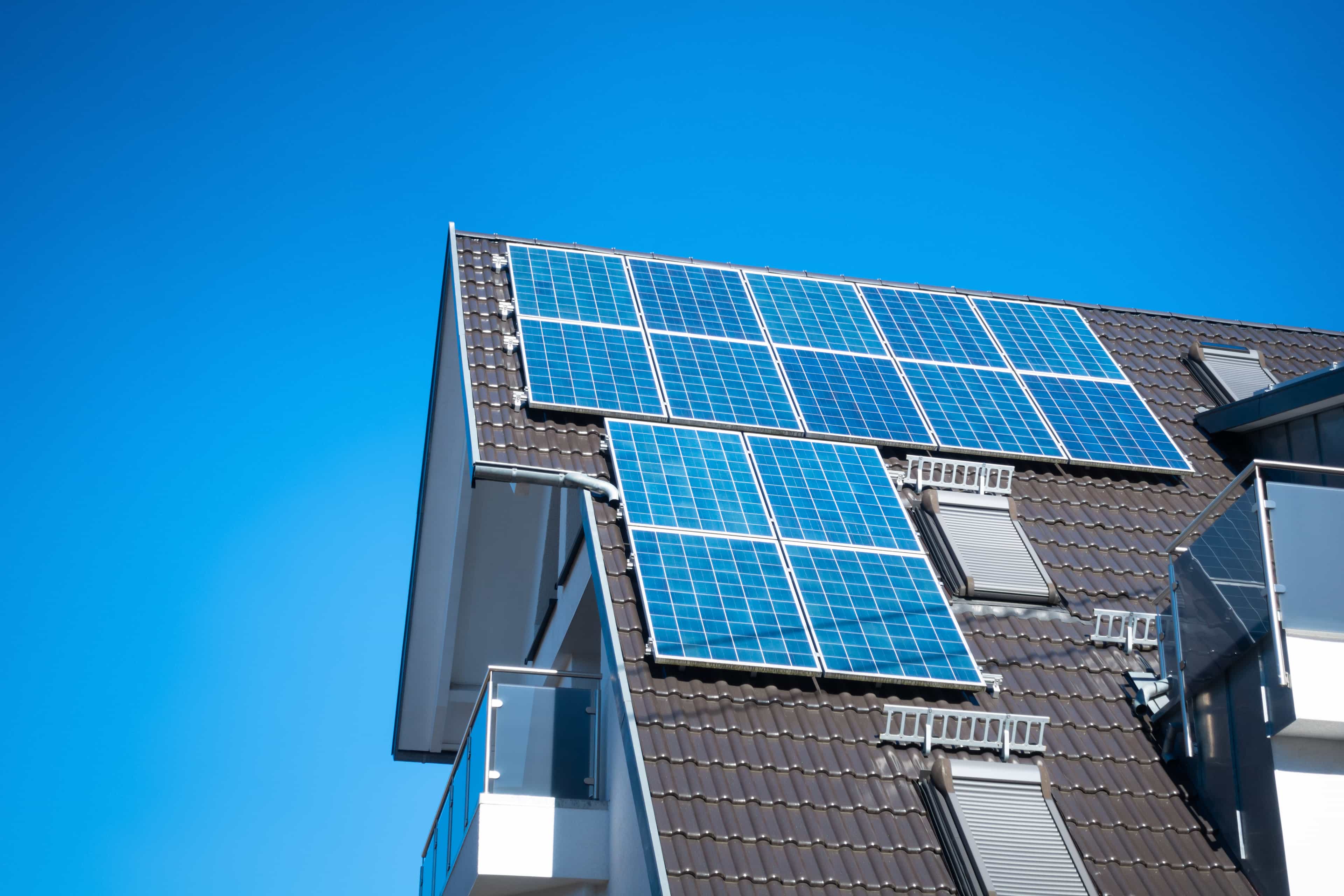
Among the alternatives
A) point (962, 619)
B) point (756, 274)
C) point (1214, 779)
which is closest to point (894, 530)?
point (962, 619)

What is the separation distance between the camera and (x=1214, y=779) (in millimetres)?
10203

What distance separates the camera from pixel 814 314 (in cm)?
1634

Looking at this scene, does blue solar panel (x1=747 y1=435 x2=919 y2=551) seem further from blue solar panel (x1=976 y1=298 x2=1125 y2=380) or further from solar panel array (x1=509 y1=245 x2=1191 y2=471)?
blue solar panel (x1=976 y1=298 x2=1125 y2=380)

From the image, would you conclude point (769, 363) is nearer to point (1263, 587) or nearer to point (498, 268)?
point (498, 268)

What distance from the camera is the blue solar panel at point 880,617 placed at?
34.7 ft

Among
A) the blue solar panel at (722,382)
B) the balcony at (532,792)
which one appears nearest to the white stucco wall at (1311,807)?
the balcony at (532,792)

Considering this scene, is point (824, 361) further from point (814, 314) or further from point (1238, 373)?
point (1238, 373)

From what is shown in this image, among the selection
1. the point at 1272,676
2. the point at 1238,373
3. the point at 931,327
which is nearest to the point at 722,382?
the point at 931,327

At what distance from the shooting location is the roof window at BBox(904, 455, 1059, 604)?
39.2ft

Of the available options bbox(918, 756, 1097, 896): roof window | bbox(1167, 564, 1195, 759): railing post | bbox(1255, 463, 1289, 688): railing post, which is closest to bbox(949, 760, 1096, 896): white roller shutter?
bbox(918, 756, 1097, 896): roof window

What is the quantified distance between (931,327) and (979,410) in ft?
7.35

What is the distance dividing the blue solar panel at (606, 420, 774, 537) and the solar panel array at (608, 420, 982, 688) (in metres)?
0.01

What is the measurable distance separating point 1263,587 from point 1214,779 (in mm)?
1495

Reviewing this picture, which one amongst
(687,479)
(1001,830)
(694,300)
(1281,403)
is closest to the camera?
(1001,830)
